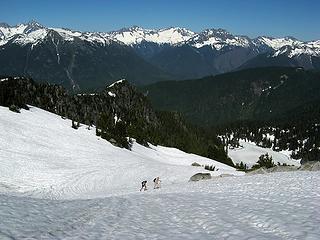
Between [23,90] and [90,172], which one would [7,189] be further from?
[23,90]

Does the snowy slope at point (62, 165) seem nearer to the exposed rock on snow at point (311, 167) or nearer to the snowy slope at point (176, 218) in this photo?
the exposed rock on snow at point (311, 167)

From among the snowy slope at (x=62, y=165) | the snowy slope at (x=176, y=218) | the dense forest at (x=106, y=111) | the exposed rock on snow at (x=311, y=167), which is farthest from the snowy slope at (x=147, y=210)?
the dense forest at (x=106, y=111)

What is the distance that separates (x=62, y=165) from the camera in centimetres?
6056

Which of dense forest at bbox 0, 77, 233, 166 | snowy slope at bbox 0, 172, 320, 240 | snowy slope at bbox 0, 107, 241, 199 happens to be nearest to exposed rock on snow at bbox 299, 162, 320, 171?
snowy slope at bbox 0, 107, 241, 199

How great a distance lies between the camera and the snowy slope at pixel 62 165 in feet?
160

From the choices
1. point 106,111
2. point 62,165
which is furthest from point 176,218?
point 106,111

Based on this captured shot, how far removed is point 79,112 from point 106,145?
62.0 metres

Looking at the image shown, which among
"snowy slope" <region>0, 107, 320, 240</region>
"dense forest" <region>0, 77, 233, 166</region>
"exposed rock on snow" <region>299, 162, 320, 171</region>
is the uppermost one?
"dense forest" <region>0, 77, 233, 166</region>

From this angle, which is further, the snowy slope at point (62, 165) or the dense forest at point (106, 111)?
the dense forest at point (106, 111)

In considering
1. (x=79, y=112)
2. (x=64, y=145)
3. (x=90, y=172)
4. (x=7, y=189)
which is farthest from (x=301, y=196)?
(x=79, y=112)

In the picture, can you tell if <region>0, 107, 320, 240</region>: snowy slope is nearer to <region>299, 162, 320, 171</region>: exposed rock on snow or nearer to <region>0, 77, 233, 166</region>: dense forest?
<region>299, 162, 320, 171</region>: exposed rock on snow

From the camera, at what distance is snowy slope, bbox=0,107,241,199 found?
4881 cm

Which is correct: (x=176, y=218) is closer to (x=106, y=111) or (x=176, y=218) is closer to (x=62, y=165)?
(x=62, y=165)

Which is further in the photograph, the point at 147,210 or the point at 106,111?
the point at 106,111
